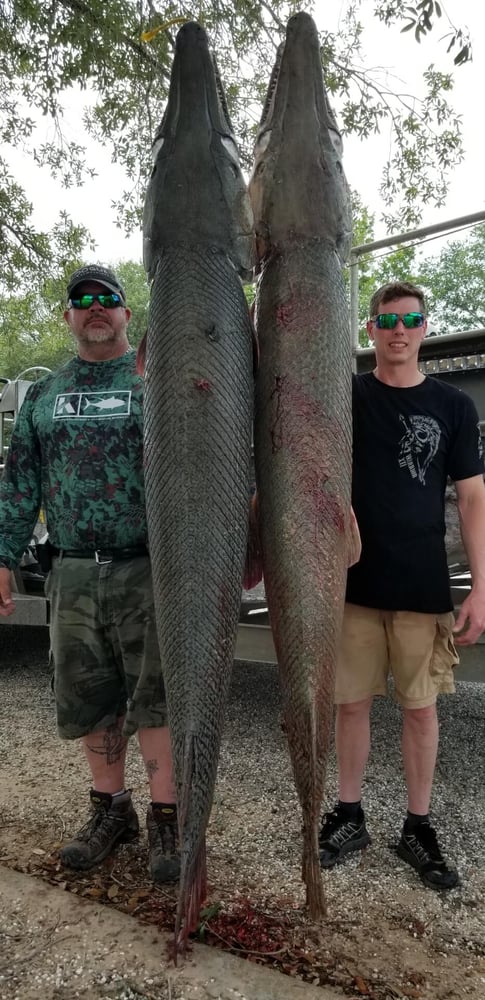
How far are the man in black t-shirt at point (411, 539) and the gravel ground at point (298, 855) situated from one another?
0.19 m

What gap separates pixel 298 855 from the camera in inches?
119

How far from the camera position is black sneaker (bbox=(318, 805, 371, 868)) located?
297cm

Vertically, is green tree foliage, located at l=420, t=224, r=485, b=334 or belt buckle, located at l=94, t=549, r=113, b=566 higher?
green tree foliage, located at l=420, t=224, r=485, b=334

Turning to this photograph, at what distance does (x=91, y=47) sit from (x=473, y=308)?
23.7m

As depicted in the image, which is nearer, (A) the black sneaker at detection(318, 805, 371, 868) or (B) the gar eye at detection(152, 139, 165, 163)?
(B) the gar eye at detection(152, 139, 165, 163)

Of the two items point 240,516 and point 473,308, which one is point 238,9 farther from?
point 473,308

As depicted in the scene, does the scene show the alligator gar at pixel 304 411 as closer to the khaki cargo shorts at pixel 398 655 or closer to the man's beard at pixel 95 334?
the khaki cargo shorts at pixel 398 655

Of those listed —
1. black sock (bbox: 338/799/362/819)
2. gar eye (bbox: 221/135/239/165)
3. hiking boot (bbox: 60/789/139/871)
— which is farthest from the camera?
black sock (bbox: 338/799/362/819)

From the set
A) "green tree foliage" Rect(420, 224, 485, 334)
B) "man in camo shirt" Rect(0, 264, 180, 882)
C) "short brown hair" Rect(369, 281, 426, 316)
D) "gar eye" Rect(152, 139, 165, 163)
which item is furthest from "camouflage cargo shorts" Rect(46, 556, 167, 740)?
"green tree foliage" Rect(420, 224, 485, 334)

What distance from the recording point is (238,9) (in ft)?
21.8

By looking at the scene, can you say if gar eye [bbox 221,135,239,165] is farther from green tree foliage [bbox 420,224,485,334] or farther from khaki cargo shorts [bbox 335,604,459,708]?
green tree foliage [bbox 420,224,485,334]

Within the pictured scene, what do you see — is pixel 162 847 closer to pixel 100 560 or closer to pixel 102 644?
pixel 102 644

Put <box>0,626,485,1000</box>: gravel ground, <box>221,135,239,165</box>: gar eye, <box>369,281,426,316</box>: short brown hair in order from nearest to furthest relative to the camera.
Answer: <box>221,135,239,165</box>: gar eye, <box>0,626,485,1000</box>: gravel ground, <box>369,281,426,316</box>: short brown hair

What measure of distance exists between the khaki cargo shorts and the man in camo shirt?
32.1 inches
